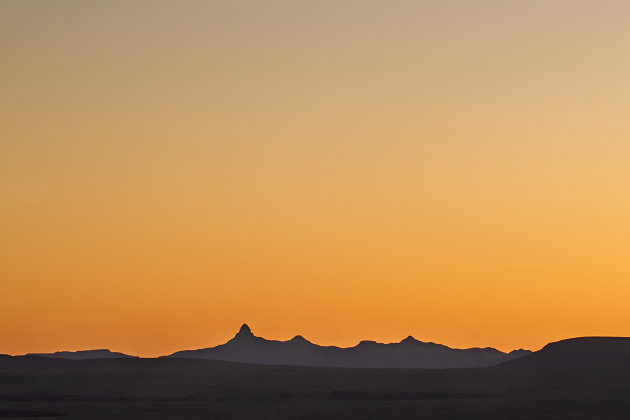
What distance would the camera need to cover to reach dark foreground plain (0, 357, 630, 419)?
113 metres

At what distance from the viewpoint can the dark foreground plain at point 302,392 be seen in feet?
372

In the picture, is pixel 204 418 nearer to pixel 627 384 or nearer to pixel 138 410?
pixel 138 410

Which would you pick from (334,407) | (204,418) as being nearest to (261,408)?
(334,407)

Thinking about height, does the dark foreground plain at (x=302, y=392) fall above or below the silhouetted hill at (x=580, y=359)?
below

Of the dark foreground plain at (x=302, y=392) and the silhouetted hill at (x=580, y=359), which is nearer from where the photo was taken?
the dark foreground plain at (x=302, y=392)

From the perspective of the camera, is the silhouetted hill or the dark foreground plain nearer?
the dark foreground plain

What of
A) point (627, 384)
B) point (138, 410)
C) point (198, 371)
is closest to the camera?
point (138, 410)

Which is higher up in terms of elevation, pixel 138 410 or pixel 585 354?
pixel 585 354

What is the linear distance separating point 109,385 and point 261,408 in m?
46.0

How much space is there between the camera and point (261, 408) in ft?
403

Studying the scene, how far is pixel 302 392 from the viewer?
14862 cm

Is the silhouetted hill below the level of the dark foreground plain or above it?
above

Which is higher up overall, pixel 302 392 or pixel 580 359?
pixel 580 359

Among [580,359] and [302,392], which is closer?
[302,392]
